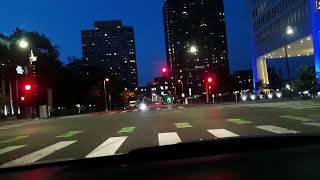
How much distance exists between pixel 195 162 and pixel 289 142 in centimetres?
85

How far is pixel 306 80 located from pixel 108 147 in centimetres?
5525

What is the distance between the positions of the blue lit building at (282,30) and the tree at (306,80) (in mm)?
3545

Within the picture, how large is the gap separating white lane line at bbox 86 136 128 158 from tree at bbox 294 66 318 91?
50457mm

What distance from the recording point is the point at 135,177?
11.7ft

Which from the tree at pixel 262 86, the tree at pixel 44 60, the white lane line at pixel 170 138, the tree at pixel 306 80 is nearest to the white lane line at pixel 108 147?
the white lane line at pixel 170 138

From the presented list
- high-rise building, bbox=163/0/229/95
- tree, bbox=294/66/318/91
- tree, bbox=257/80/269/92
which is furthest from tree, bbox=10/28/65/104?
high-rise building, bbox=163/0/229/95

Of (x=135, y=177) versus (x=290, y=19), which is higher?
(x=290, y=19)

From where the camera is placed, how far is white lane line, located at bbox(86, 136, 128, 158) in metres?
14.8

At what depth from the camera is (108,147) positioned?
1667cm

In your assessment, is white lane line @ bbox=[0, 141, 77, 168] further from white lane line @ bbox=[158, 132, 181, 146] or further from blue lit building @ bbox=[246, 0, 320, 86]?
blue lit building @ bbox=[246, 0, 320, 86]

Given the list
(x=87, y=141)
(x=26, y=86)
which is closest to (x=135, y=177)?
(x=87, y=141)

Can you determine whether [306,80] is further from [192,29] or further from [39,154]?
[192,29]

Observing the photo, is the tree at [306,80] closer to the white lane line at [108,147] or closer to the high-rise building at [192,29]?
the white lane line at [108,147]

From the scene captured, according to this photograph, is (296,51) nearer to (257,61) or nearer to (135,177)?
(257,61)
